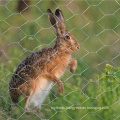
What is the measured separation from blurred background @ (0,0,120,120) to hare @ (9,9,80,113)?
0.08 meters

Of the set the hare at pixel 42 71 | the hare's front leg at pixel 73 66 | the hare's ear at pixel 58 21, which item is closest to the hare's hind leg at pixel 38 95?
the hare at pixel 42 71

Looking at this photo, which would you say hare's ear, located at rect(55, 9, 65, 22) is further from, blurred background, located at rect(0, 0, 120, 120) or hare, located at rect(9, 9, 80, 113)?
blurred background, located at rect(0, 0, 120, 120)

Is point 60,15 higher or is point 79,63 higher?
point 60,15

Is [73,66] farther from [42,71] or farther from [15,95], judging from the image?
[15,95]

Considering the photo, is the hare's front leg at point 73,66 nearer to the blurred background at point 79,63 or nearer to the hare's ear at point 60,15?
the blurred background at point 79,63

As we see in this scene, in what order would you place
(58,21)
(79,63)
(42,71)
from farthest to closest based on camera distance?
(79,63) → (42,71) → (58,21)

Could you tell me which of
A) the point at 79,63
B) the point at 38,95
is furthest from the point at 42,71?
the point at 79,63

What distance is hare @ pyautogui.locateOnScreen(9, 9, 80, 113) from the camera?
3.10m

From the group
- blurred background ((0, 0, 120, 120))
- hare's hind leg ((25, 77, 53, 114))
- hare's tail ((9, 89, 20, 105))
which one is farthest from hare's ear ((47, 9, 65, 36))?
hare's tail ((9, 89, 20, 105))

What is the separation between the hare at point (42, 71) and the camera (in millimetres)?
3100

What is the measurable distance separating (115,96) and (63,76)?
0.70m

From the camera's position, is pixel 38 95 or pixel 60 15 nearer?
pixel 60 15

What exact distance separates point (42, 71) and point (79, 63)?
452 mm

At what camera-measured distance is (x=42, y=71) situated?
3.16 metres
